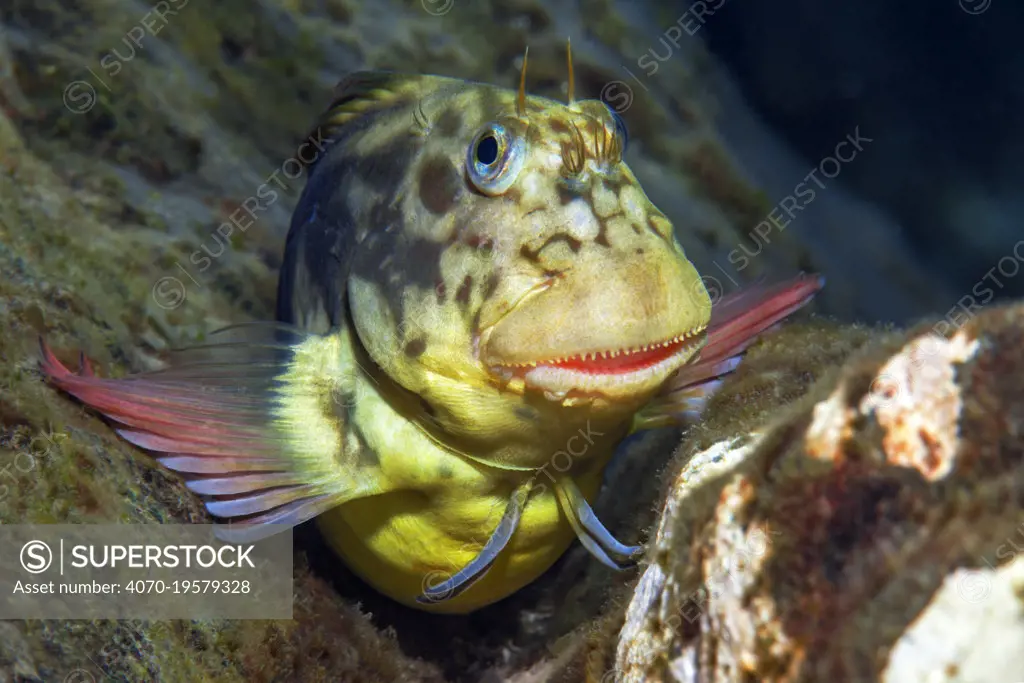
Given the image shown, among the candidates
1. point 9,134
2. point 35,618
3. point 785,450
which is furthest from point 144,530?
point 9,134

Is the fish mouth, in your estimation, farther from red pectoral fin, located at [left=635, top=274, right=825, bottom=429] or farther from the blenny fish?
red pectoral fin, located at [left=635, top=274, right=825, bottom=429]

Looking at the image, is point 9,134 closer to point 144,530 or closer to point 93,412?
point 93,412

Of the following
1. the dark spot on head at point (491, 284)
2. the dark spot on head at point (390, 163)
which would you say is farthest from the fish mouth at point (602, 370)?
the dark spot on head at point (390, 163)

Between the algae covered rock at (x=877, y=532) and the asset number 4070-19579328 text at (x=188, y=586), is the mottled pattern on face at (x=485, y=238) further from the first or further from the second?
the asset number 4070-19579328 text at (x=188, y=586)

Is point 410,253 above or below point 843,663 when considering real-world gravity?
below

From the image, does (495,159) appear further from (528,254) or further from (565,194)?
(528,254)

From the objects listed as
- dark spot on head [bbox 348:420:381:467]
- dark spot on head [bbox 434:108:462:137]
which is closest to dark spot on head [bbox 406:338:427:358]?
dark spot on head [bbox 348:420:381:467]
